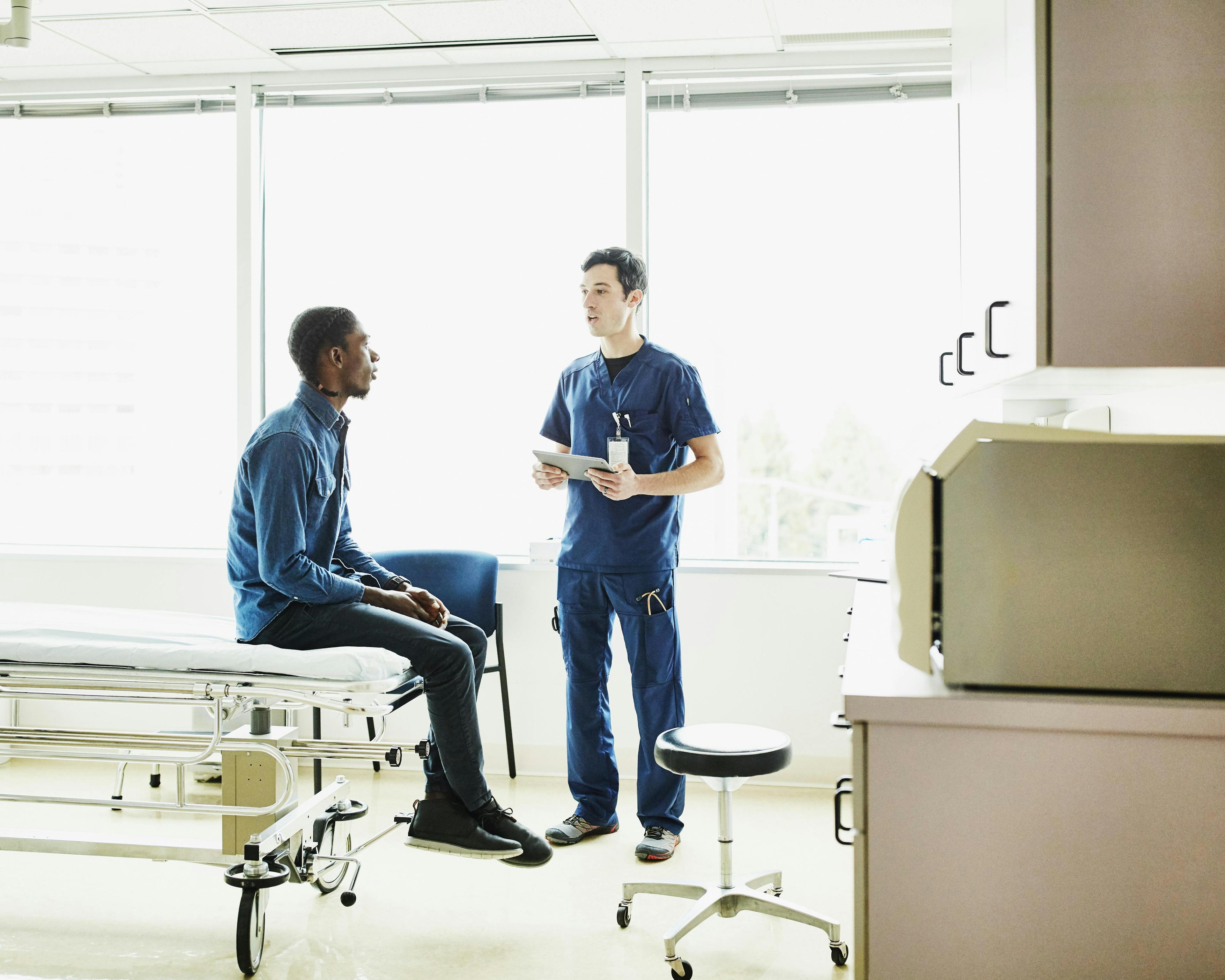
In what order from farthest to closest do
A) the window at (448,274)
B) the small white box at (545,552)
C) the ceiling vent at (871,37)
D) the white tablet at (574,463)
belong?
the window at (448,274) → the small white box at (545,552) → the ceiling vent at (871,37) → the white tablet at (574,463)

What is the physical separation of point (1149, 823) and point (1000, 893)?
0.18 m

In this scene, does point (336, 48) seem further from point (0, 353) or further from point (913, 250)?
point (913, 250)

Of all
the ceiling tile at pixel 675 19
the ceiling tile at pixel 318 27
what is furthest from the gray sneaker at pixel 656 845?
the ceiling tile at pixel 318 27

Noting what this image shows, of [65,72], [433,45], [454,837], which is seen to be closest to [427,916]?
[454,837]

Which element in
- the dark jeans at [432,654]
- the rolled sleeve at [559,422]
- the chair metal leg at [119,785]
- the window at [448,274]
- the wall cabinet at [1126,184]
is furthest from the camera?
the window at [448,274]

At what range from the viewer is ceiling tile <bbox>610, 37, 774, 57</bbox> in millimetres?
3539

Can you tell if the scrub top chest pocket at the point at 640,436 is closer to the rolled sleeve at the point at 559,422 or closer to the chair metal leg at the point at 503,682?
the rolled sleeve at the point at 559,422

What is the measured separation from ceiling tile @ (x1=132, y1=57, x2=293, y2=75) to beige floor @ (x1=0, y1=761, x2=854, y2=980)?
2.60 m

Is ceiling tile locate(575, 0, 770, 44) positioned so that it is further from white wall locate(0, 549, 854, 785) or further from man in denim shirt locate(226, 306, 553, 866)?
white wall locate(0, 549, 854, 785)

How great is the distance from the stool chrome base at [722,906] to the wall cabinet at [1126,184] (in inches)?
57.5

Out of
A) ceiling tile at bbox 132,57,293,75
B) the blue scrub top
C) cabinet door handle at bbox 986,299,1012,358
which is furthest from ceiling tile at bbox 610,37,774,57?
cabinet door handle at bbox 986,299,1012,358

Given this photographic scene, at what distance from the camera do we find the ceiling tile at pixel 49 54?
3592 mm

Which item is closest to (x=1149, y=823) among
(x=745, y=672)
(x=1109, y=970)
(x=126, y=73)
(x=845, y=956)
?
(x=1109, y=970)

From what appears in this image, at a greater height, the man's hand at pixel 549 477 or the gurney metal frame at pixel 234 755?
the man's hand at pixel 549 477
